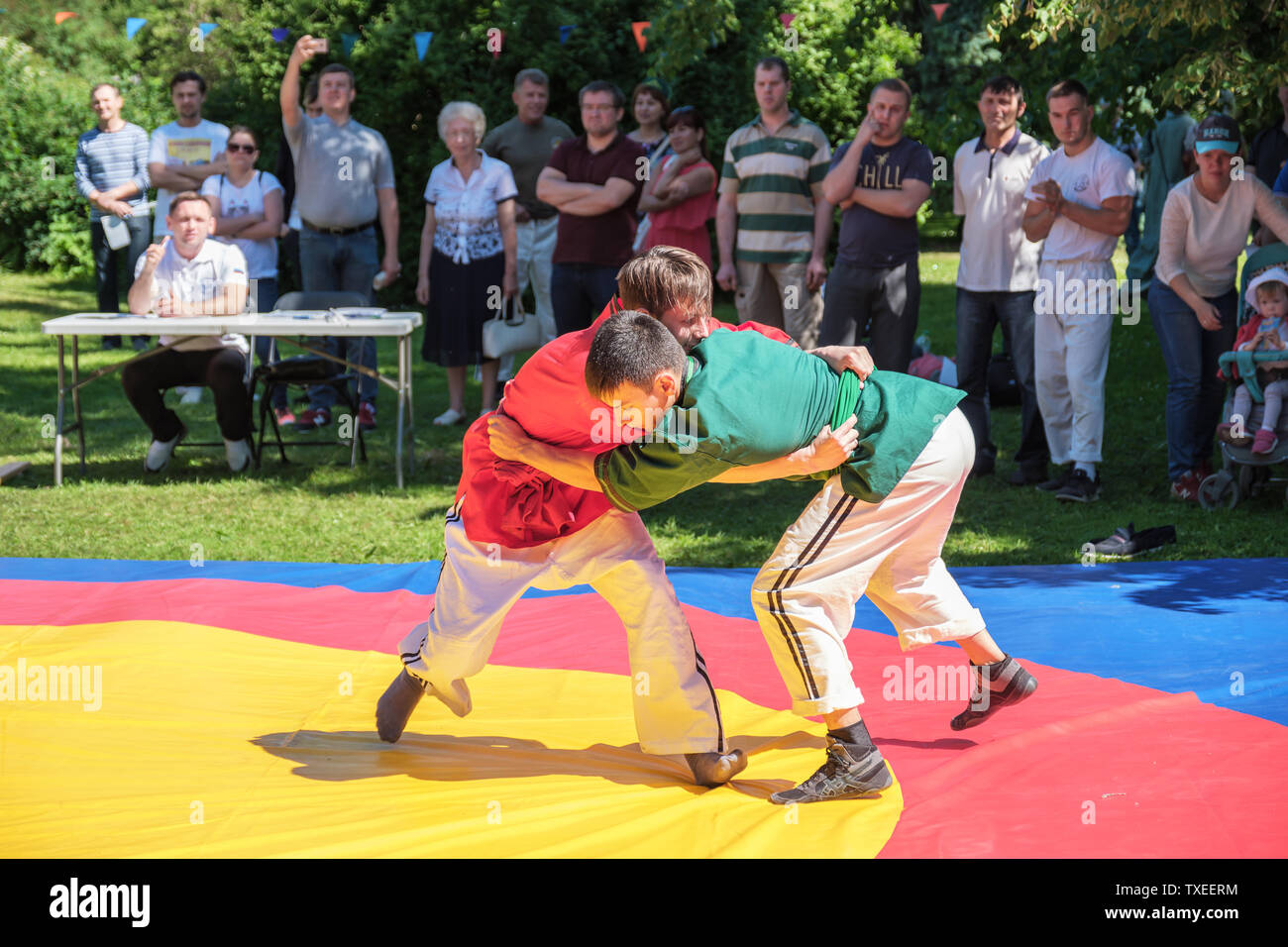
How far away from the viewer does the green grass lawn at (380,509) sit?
6.45m

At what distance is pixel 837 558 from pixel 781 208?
476cm

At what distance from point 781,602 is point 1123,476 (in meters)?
4.91

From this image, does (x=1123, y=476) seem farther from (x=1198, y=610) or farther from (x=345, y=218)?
(x=345, y=218)

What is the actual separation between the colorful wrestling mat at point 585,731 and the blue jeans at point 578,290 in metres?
2.95

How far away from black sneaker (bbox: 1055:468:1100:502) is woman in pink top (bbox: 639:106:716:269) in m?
2.46

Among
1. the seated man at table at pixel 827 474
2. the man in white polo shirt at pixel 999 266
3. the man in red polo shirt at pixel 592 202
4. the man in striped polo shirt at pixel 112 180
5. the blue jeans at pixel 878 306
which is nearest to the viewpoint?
the seated man at table at pixel 827 474

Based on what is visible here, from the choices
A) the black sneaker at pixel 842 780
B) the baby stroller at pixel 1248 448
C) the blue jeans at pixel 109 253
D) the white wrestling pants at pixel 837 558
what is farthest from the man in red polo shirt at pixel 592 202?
the blue jeans at pixel 109 253

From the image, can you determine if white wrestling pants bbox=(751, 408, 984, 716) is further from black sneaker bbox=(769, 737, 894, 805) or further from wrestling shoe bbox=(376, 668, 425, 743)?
wrestling shoe bbox=(376, 668, 425, 743)

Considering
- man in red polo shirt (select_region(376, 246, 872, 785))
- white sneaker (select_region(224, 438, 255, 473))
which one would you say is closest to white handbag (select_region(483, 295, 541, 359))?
white sneaker (select_region(224, 438, 255, 473))

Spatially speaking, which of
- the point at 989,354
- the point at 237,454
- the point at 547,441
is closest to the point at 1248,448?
the point at 989,354

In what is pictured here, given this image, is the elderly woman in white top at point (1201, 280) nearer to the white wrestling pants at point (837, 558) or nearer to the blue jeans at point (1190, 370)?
the blue jeans at point (1190, 370)

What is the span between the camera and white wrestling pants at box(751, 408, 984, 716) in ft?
11.5

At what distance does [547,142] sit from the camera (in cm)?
980

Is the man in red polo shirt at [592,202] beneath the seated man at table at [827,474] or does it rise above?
above
